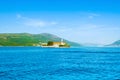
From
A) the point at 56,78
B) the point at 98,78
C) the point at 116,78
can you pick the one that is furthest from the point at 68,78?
the point at 116,78

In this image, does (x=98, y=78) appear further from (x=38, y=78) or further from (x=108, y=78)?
(x=38, y=78)

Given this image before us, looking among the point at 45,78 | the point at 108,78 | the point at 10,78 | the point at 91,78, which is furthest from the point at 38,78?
the point at 108,78

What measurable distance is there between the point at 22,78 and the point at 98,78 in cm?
1448

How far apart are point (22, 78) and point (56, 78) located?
646 cm

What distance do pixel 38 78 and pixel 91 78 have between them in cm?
1011

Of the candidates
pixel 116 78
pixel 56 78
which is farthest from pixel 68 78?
pixel 116 78

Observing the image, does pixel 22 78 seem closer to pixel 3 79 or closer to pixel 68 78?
pixel 3 79

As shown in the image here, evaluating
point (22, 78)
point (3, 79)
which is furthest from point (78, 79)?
point (3, 79)

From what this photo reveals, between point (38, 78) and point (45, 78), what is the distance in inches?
52.4

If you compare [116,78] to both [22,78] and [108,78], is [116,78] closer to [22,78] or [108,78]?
[108,78]

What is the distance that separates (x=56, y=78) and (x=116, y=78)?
1146cm

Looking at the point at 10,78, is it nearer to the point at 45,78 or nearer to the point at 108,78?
the point at 45,78

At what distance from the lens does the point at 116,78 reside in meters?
53.0

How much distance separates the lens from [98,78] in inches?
2094
